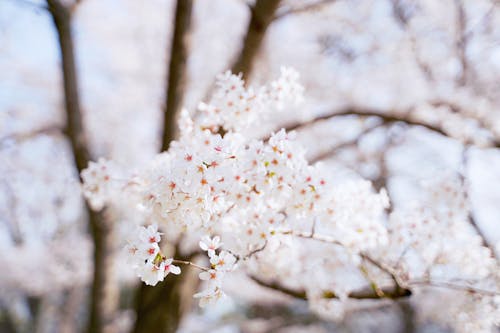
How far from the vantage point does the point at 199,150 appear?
161 cm

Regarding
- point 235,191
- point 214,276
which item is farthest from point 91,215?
point 214,276

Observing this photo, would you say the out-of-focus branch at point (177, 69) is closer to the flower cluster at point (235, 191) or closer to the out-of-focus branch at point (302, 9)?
the out-of-focus branch at point (302, 9)

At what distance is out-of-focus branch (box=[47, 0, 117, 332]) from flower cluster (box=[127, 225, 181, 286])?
2328 mm

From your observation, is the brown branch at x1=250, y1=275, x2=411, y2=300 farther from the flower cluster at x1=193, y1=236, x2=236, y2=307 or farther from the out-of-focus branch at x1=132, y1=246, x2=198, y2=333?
the flower cluster at x1=193, y1=236, x2=236, y2=307

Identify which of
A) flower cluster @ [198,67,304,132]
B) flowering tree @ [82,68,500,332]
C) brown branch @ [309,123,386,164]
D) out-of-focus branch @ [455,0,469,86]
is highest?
out-of-focus branch @ [455,0,469,86]

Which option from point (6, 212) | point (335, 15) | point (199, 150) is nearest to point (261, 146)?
point (199, 150)

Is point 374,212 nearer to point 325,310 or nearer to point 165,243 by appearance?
point 325,310

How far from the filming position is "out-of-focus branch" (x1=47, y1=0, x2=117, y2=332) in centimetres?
315

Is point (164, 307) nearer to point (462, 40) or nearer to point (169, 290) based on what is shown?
point (169, 290)

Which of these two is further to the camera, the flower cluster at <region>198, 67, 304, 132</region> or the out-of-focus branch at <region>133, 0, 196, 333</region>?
the out-of-focus branch at <region>133, 0, 196, 333</region>

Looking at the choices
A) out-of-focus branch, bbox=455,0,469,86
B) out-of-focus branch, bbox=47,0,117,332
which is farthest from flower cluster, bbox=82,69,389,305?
out-of-focus branch, bbox=455,0,469,86

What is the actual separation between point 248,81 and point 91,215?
1.83 meters

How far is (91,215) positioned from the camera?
12.2 feet

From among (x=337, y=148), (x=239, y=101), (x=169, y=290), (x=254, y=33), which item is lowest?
(x=169, y=290)
